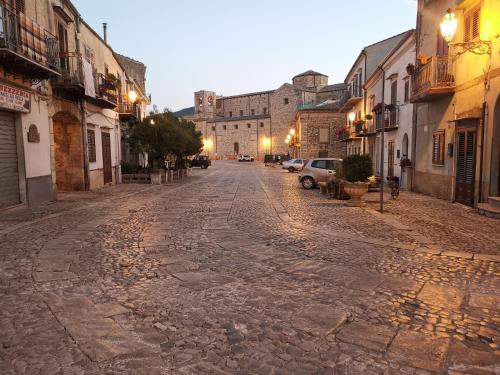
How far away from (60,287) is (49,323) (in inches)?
42.2

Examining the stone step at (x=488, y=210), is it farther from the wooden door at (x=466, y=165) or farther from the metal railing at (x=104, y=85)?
the metal railing at (x=104, y=85)

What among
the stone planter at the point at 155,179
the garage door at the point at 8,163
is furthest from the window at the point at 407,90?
the garage door at the point at 8,163

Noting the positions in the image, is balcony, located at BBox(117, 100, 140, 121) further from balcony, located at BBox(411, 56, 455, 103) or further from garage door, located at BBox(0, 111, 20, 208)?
balcony, located at BBox(411, 56, 455, 103)

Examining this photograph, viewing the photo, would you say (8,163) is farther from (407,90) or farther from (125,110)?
(407,90)

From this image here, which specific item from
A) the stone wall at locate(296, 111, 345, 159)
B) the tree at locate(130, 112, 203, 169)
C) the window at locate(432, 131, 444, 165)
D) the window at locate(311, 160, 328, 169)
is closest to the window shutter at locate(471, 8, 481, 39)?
the window at locate(432, 131, 444, 165)

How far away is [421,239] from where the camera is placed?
23.0ft

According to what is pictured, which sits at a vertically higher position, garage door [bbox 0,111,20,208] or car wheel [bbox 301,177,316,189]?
garage door [bbox 0,111,20,208]

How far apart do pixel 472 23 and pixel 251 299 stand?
37.4ft

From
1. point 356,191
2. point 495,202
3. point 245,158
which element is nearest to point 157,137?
point 356,191

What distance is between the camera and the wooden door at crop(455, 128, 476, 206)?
1080 cm

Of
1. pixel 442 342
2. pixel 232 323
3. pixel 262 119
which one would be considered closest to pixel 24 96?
pixel 232 323

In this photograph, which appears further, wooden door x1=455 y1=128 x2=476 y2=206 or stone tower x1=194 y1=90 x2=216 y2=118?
stone tower x1=194 y1=90 x2=216 y2=118

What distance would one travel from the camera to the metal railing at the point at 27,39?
379 inches

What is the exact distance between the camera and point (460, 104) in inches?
459
